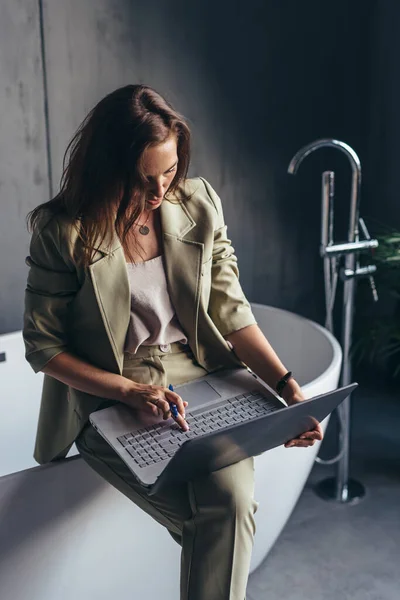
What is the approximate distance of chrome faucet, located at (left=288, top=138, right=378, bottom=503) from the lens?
2.17 metres

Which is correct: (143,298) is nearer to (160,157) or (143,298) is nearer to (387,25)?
(160,157)

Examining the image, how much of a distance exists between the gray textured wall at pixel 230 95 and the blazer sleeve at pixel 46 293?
3.25 ft

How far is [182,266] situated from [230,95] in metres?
1.37

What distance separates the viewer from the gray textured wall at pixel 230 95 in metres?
2.41

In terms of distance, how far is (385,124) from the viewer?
3084 mm

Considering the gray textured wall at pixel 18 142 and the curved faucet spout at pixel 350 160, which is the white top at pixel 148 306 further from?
the gray textured wall at pixel 18 142

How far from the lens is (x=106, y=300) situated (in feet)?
4.98

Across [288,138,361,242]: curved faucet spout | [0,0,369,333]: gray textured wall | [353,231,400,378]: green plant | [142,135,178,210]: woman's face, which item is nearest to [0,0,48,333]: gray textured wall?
[0,0,369,333]: gray textured wall

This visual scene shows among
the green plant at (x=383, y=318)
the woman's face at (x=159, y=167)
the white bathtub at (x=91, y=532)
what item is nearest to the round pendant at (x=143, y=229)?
the woman's face at (x=159, y=167)

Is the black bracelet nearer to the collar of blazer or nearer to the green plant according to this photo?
the collar of blazer

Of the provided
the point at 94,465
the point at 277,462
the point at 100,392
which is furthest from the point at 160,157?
the point at 277,462

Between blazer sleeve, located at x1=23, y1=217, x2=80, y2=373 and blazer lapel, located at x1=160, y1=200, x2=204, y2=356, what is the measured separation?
20 cm

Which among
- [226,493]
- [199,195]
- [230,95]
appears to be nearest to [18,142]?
[230,95]

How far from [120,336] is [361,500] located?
1.22 m
